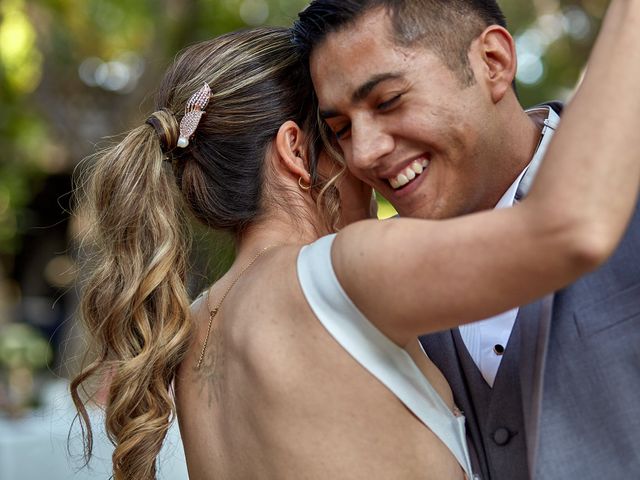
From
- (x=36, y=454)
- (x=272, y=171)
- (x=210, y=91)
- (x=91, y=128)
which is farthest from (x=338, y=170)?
(x=91, y=128)

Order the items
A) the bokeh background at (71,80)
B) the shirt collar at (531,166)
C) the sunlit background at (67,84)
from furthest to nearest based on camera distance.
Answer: the bokeh background at (71,80), the sunlit background at (67,84), the shirt collar at (531,166)

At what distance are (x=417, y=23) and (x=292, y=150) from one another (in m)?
0.46

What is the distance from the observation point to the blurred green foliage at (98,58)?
379 inches

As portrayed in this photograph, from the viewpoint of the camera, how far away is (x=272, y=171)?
2.45 m

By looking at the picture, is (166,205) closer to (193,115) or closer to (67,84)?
(193,115)

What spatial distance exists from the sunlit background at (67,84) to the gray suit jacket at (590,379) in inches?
196

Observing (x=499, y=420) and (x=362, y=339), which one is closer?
(x=362, y=339)

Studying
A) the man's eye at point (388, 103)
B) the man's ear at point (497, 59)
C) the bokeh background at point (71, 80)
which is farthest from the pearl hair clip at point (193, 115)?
the bokeh background at point (71, 80)

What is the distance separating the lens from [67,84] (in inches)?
446

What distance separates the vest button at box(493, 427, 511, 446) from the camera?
6.98 feet

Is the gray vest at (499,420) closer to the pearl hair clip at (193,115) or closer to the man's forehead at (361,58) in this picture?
the man's forehead at (361,58)

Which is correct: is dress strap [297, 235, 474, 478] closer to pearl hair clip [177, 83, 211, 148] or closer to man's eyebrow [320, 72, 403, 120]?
man's eyebrow [320, 72, 403, 120]

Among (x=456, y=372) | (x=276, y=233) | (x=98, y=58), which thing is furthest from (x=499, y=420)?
(x=98, y=58)

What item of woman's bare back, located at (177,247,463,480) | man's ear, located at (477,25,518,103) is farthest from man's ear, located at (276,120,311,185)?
man's ear, located at (477,25,518,103)
